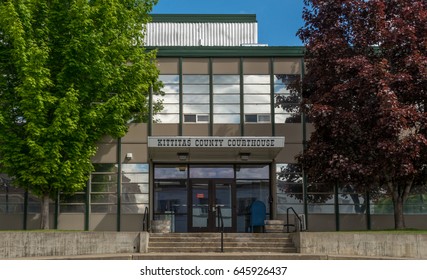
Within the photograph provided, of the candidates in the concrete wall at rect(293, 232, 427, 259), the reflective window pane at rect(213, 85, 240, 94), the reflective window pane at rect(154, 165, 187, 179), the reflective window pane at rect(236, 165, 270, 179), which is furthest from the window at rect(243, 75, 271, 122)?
the concrete wall at rect(293, 232, 427, 259)

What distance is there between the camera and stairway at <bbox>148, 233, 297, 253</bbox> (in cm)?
1775

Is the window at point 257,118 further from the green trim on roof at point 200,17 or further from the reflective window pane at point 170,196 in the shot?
the green trim on roof at point 200,17

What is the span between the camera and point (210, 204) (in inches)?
872

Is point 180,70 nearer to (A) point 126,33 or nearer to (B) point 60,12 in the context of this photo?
(A) point 126,33

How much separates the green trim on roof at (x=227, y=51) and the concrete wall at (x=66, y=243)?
7.84 metres

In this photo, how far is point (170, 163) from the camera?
22.7 meters

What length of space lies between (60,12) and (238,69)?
266 inches

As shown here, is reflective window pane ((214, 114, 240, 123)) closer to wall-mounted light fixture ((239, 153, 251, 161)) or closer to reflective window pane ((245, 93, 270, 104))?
reflective window pane ((245, 93, 270, 104))

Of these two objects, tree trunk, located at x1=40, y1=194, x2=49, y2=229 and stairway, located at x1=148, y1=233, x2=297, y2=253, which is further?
tree trunk, located at x1=40, y1=194, x2=49, y2=229

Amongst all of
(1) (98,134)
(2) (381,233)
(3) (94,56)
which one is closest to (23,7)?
(3) (94,56)

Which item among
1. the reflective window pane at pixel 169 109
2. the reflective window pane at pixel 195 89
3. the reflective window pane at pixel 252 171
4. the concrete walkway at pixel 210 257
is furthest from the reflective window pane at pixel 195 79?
the concrete walkway at pixel 210 257

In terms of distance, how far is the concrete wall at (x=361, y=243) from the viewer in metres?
16.6

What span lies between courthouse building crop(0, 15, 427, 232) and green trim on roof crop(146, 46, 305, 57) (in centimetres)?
4

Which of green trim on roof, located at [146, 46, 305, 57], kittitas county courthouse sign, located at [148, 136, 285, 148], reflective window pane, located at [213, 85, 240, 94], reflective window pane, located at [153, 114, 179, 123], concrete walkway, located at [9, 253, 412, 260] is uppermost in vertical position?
green trim on roof, located at [146, 46, 305, 57]
